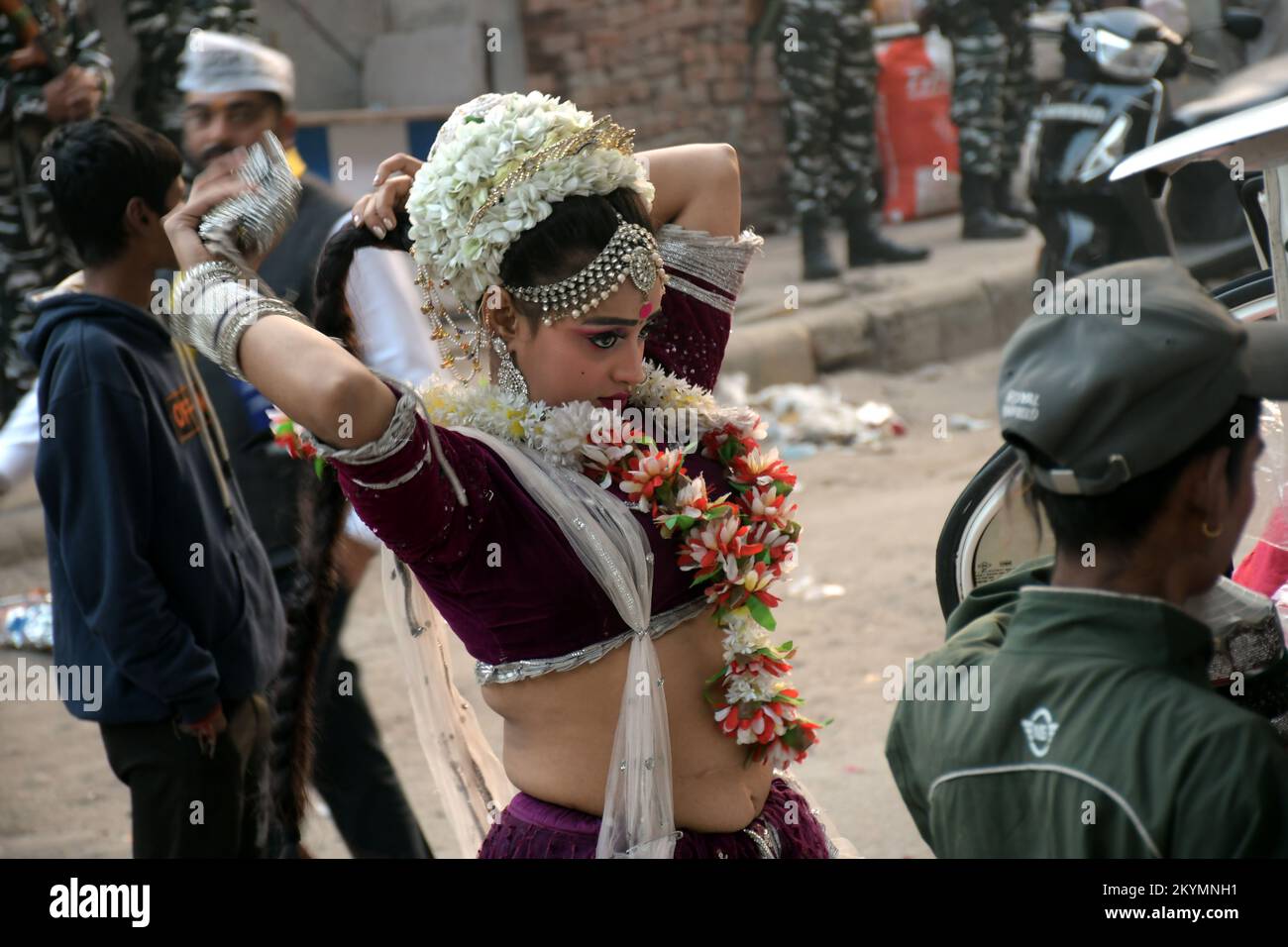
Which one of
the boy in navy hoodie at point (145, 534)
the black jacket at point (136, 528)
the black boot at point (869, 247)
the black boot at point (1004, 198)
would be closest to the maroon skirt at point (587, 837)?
the boy in navy hoodie at point (145, 534)

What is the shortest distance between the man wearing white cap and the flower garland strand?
4.17 feet

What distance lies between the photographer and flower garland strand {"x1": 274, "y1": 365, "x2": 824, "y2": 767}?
200 cm

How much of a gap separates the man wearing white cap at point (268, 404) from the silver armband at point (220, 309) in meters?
1.30

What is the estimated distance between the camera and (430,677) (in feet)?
8.05

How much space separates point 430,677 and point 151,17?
604cm

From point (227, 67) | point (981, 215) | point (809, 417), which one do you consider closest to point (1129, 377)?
point (227, 67)

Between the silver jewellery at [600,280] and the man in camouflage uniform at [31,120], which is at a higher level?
the silver jewellery at [600,280]

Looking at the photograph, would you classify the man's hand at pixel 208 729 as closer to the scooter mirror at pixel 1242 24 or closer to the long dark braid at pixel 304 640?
the long dark braid at pixel 304 640

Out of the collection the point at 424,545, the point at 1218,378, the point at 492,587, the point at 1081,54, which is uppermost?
the point at 1218,378

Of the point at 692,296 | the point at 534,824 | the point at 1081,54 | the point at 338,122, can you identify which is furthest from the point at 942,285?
the point at 534,824

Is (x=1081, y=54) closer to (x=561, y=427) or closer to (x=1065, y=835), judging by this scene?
(x=561, y=427)

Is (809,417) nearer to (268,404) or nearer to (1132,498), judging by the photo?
(268,404)

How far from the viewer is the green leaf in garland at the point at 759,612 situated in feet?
6.81

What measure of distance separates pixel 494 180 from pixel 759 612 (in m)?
0.73
